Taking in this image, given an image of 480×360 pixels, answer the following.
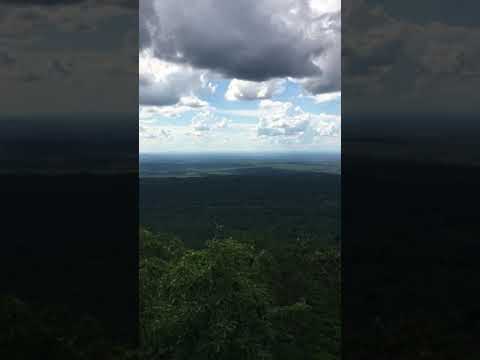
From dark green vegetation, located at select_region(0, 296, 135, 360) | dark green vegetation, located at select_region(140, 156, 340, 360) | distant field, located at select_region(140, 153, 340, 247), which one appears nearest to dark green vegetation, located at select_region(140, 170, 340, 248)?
distant field, located at select_region(140, 153, 340, 247)

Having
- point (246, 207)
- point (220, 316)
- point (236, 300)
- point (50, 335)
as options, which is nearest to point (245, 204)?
point (246, 207)

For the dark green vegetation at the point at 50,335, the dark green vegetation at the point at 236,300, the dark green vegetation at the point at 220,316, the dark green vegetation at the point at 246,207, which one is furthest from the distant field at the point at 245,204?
the dark green vegetation at the point at 50,335

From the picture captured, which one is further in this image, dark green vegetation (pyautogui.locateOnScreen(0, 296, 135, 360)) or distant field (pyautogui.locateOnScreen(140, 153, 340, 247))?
distant field (pyautogui.locateOnScreen(140, 153, 340, 247))

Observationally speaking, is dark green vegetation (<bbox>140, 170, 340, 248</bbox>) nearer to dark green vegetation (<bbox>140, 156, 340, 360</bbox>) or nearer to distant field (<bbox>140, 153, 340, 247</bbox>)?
distant field (<bbox>140, 153, 340, 247</bbox>)

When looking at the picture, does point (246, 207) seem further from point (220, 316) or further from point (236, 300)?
point (220, 316)

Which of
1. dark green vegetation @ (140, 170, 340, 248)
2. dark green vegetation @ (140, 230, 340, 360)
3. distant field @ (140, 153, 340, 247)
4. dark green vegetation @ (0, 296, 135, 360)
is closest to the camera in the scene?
dark green vegetation @ (0, 296, 135, 360)

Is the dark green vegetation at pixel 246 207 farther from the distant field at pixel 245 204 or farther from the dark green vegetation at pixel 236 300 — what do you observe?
the dark green vegetation at pixel 236 300

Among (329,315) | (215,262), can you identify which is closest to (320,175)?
(329,315)

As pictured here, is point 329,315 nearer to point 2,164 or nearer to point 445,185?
point 445,185
